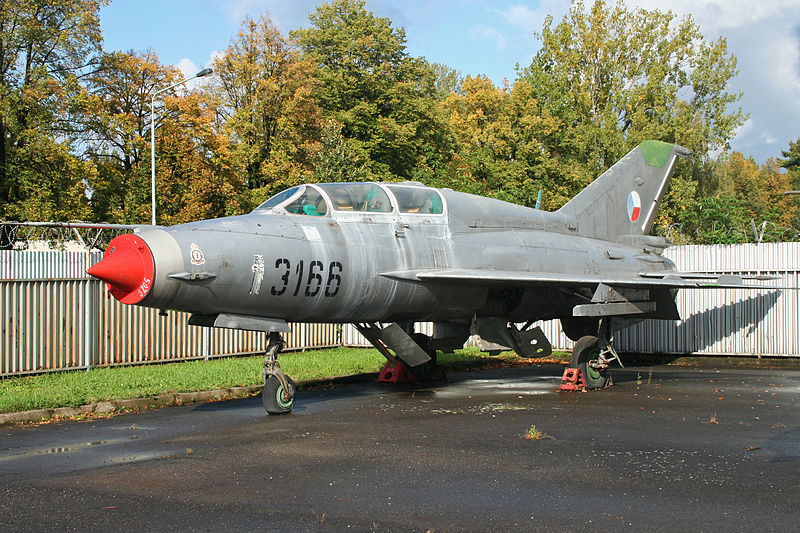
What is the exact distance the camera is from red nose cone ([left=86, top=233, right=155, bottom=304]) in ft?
28.9

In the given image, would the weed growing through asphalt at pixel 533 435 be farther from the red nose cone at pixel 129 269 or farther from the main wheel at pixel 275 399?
the red nose cone at pixel 129 269

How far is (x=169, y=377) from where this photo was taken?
14281 mm

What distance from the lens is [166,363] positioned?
58.5 feet

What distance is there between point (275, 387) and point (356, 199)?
3081 millimetres

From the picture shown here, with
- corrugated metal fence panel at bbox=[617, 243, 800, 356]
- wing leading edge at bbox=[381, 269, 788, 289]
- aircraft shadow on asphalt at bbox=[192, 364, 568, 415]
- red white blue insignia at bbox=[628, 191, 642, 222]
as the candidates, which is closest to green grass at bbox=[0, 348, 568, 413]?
aircraft shadow on asphalt at bbox=[192, 364, 568, 415]

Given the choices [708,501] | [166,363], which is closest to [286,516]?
[708,501]

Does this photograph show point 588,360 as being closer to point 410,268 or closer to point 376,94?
point 410,268

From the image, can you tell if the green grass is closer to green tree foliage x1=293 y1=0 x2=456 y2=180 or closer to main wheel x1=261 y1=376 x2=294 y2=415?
main wheel x1=261 y1=376 x2=294 y2=415

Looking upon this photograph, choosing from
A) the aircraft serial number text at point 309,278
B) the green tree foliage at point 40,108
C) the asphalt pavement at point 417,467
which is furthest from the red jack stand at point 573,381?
the green tree foliage at point 40,108

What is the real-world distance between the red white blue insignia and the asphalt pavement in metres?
5.89

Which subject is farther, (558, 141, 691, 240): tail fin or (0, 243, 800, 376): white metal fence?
(558, 141, 691, 240): tail fin

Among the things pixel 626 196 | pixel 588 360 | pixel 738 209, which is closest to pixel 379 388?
pixel 588 360

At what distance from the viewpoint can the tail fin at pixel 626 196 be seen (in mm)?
16062

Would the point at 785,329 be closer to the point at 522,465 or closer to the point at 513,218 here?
the point at 513,218
